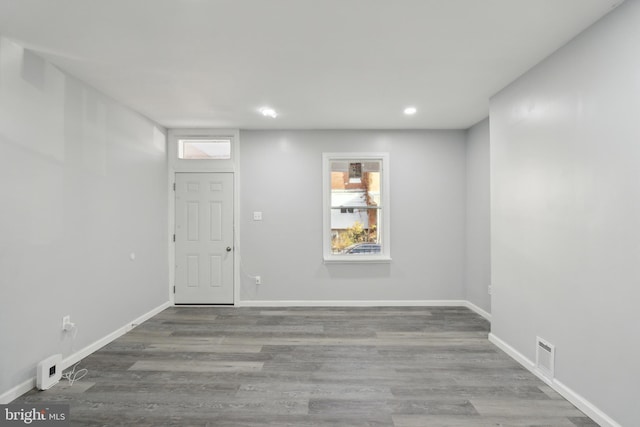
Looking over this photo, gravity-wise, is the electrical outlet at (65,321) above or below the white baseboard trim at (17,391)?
above

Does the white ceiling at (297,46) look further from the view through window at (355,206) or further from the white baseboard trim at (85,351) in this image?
the white baseboard trim at (85,351)

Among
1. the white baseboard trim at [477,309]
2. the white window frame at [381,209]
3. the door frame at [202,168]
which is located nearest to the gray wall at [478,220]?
the white baseboard trim at [477,309]

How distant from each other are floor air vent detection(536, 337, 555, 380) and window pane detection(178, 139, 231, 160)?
4298mm

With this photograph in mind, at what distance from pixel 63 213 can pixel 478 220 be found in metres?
4.64

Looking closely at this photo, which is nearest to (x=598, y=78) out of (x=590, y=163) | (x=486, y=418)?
(x=590, y=163)

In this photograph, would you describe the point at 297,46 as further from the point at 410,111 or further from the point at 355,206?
the point at 355,206

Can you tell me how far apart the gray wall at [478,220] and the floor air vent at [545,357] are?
1.47 metres

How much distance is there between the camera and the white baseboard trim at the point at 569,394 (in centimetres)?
207

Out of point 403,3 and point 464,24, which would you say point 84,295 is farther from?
point 464,24

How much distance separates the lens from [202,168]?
482 cm

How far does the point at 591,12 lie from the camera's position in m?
2.03

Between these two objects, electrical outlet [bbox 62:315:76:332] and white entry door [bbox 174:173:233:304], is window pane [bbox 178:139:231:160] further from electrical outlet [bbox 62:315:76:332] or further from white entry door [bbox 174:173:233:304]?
electrical outlet [bbox 62:315:76:332]

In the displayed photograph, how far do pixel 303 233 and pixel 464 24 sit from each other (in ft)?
10.8

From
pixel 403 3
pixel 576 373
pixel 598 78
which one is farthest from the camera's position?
pixel 576 373
